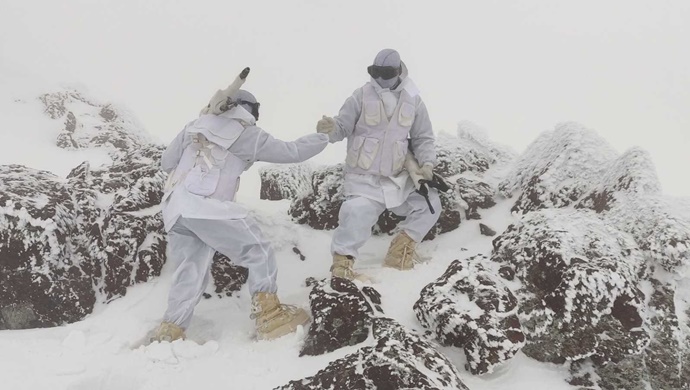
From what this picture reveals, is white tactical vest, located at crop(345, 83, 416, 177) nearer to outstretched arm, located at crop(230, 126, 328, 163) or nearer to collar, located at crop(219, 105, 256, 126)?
outstretched arm, located at crop(230, 126, 328, 163)

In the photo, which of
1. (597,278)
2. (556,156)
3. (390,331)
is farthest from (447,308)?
(556,156)

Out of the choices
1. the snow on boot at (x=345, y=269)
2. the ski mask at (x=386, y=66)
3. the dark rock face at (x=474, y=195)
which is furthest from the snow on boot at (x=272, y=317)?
the dark rock face at (x=474, y=195)

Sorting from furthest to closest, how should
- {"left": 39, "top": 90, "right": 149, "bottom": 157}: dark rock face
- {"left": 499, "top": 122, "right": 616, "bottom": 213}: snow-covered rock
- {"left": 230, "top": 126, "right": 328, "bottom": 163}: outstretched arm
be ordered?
1. {"left": 39, "top": 90, "right": 149, "bottom": 157}: dark rock face
2. {"left": 499, "top": 122, "right": 616, "bottom": 213}: snow-covered rock
3. {"left": 230, "top": 126, "right": 328, "bottom": 163}: outstretched arm

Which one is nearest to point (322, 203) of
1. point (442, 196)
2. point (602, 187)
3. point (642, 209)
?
point (442, 196)

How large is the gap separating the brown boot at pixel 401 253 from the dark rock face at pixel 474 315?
35.1 inches

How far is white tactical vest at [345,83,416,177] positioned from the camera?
16.6 feet

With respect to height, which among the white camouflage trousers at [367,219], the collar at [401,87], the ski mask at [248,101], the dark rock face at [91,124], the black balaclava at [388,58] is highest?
the black balaclava at [388,58]

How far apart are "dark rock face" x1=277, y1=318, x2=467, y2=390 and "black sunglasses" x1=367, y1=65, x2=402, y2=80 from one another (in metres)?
2.65

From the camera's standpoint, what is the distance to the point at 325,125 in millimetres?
4945

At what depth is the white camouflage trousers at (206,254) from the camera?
4.09m

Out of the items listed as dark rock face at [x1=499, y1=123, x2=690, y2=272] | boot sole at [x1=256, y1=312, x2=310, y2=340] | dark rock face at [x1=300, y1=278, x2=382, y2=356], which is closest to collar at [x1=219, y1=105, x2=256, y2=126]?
dark rock face at [x1=300, y1=278, x2=382, y2=356]

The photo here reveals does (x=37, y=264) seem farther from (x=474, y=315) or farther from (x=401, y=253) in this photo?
(x=474, y=315)

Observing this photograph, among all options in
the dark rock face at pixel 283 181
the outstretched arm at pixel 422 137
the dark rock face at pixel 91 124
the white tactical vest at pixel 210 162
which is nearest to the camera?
the white tactical vest at pixel 210 162

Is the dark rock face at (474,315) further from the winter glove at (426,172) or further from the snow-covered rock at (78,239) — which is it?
the snow-covered rock at (78,239)
